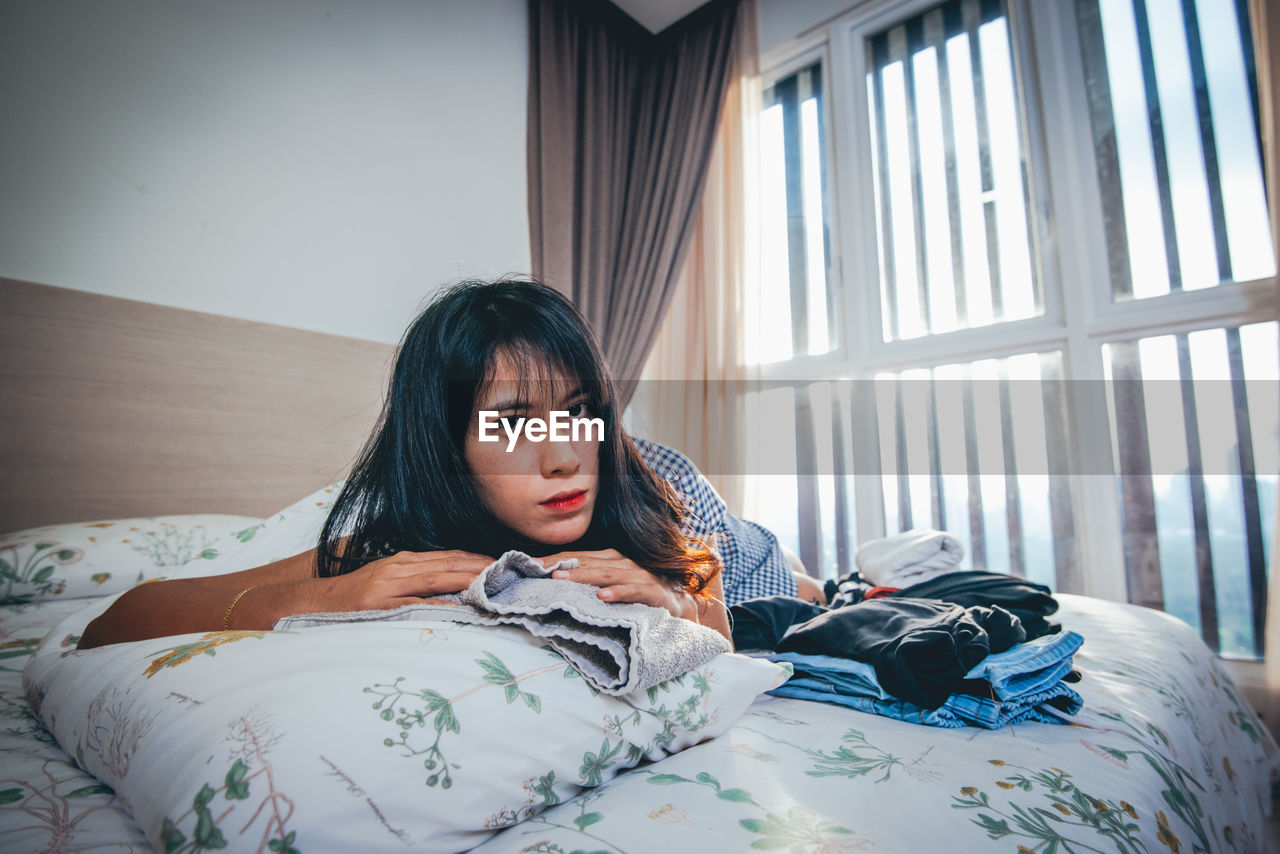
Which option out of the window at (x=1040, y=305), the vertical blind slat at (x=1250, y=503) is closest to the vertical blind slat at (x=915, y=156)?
the window at (x=1040, y=305)

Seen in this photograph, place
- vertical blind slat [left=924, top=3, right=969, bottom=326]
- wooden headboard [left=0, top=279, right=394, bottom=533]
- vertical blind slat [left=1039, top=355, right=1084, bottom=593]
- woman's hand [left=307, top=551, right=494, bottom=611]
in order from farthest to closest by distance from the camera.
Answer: vertical blind slat [left=924, top=3, right=969, bottom=326], vertical blind slat [left=1039, top=355, right=1084, bottom=593], wooden headboard [left=0, top=279, right=394, bottom=533], woman's hand [left=307, top=551, right=494, bottom=611]

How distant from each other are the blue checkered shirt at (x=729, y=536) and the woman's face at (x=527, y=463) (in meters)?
0.46

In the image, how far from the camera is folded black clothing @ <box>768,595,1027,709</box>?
69cm

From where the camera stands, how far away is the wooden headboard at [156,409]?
1.44 m

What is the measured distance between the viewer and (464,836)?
429mm

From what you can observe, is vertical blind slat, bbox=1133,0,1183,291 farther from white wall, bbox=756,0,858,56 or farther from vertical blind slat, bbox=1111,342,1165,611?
white wall, bbox=756,0,858,56

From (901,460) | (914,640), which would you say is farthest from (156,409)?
(901,460)

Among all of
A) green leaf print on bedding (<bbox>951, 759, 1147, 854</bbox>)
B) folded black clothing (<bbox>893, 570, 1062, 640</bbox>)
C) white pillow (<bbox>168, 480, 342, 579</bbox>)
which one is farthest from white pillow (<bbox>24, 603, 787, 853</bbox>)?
folded black clothing (<bbox>893, 570, 1062, 640</bbox>)

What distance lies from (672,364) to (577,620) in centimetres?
243

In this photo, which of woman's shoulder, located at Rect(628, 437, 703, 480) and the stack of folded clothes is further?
woman's shoulder, located at Rect(628, 437, 703, 480)

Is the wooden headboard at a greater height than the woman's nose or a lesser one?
greater

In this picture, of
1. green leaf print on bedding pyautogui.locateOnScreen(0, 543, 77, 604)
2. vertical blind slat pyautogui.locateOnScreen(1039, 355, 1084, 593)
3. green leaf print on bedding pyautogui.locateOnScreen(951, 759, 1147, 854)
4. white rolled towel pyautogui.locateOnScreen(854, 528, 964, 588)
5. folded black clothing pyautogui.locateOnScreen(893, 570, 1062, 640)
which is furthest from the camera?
vertical blind slat pyautogui.locateOnScreen(1039, 355, 1084, 593)

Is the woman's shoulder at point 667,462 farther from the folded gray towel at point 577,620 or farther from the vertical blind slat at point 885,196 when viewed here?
the vertical blind slat at point 885,196

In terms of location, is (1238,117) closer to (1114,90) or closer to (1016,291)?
(1114,90)
